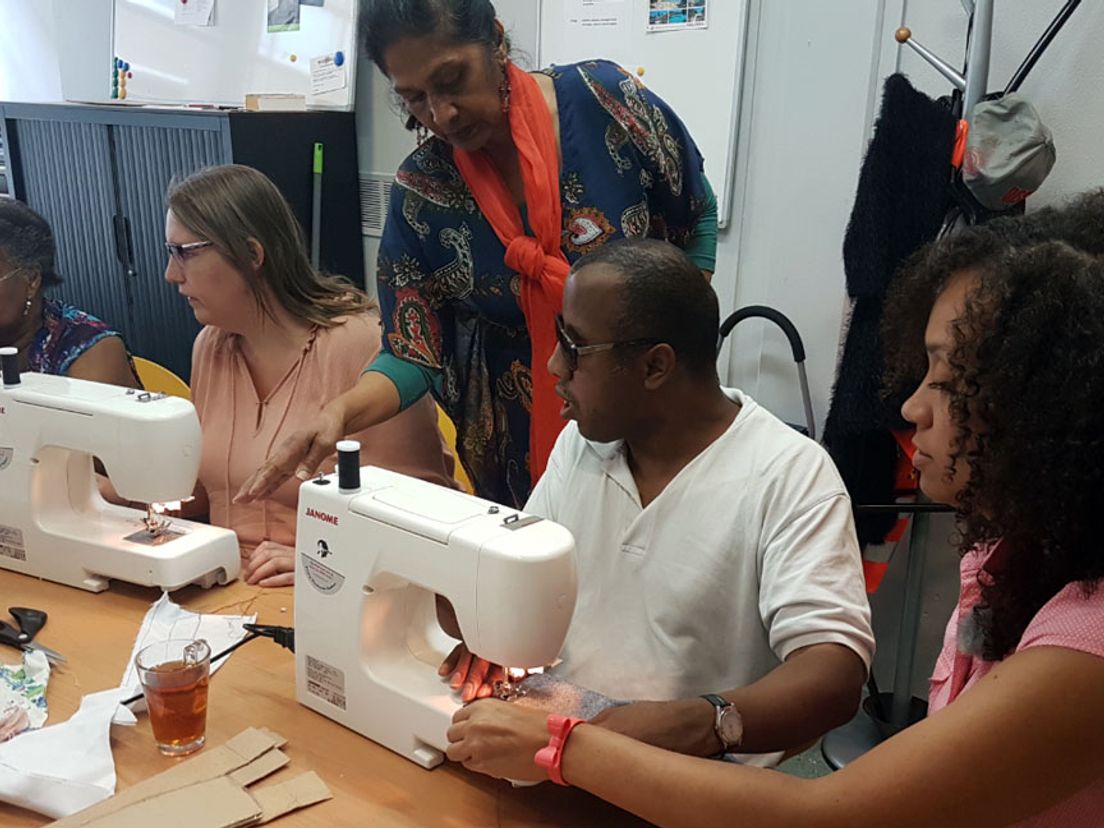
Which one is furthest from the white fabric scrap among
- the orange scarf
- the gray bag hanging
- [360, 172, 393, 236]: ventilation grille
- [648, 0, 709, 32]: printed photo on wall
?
[360, 172, 393, 236]: ventilation grille

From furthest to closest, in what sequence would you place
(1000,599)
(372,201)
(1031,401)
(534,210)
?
(372,201) → (534,210) → (1000,599) → (1031,401)

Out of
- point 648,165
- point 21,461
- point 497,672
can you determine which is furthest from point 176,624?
point 648,165

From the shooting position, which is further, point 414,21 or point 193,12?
point 193,12

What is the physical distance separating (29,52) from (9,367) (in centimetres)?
384

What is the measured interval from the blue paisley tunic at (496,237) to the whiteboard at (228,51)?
1971 millimetres

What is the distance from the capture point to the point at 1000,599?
98 centimetres

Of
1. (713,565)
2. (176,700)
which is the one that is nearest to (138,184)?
(176,700)

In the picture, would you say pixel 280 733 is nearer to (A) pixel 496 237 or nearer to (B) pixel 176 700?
(B) pixel 176 700

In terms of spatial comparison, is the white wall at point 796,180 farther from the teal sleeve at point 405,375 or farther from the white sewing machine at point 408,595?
the white sewing machine at point 408,595

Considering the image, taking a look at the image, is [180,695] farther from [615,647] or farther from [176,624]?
[615,647]

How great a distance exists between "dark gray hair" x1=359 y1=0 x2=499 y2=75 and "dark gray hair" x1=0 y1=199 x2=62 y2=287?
Answer: 112cm

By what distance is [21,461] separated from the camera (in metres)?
1.58

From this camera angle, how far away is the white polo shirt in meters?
1.24

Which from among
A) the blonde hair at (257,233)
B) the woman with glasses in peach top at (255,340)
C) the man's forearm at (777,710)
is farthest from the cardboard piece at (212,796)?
the blonde hair at (257,233)
